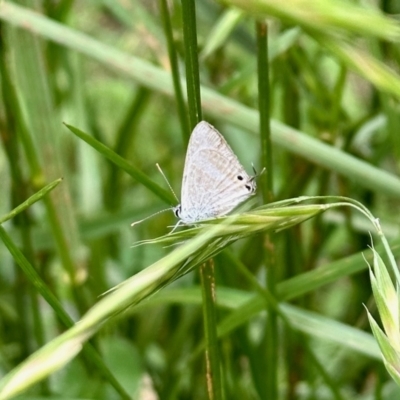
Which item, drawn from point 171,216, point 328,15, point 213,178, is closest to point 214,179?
point 213,178

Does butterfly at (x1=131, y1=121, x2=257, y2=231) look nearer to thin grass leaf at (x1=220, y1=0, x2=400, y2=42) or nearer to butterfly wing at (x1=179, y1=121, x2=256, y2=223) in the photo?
butterfly wing at (x1=179, y1=121, x2=256, y2=223)

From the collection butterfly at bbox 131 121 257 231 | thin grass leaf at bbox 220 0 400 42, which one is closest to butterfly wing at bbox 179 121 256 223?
butterfly at bbox 131 121 257 231

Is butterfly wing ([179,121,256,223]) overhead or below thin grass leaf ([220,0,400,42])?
below

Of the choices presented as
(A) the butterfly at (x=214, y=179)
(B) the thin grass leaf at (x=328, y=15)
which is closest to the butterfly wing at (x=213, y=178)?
(A) the butterfly at (x=214, y=179)

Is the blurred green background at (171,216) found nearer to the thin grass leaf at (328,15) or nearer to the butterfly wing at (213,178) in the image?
the butterfly wing at (213,178)

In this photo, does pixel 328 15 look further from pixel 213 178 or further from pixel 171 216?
pixel 171 216

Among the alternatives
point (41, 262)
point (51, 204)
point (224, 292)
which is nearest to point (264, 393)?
point (224, 292)
